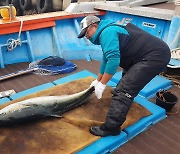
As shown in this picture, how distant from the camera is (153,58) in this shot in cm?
319

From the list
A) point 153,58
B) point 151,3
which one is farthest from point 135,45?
point 151,3

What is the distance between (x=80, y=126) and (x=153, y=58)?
4.94ft

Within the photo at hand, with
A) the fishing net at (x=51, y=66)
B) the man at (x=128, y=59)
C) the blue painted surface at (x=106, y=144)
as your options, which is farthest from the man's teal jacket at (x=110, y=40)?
the fishing net at (x=51, y=66)

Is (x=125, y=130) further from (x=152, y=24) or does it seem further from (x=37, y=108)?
(x=152, y=24)

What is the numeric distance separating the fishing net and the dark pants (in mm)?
2509

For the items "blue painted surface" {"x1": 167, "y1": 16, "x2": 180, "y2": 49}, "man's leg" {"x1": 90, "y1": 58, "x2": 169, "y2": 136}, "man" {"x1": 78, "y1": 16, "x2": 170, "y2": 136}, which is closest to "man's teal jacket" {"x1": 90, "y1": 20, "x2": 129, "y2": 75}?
"man" {"x1": 78, "y1": 16, "x2": 170, "y2": 136}

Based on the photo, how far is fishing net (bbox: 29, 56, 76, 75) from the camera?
5.39 metres

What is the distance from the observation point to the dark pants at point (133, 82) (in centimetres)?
319

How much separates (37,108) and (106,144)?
114 centimetres

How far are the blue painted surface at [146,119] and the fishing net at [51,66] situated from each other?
6.86 ft

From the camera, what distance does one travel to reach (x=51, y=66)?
5.49 metres

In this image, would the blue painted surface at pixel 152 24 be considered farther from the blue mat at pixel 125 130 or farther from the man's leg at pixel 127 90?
the man's leg at pixel 127 90

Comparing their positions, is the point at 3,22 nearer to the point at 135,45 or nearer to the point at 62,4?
the point at 135,45

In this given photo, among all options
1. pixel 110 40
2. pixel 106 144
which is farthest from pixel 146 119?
pixel 110 40
